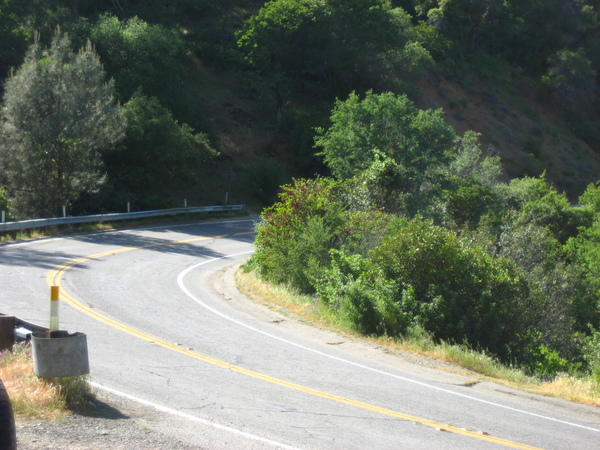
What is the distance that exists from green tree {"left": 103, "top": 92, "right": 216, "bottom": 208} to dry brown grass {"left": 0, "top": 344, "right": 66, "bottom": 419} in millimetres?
28074

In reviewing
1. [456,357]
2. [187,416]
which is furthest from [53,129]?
[187,416]

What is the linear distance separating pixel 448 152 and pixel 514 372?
857 inches

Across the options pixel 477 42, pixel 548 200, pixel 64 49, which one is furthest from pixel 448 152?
pixel 477 42

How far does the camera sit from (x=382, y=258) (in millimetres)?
14812

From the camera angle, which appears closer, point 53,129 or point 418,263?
point 418,263

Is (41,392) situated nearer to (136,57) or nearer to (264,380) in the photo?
(264,380)

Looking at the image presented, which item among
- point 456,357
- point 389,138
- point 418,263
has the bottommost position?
point 456,357

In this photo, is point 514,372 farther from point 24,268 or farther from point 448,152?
point 448,152

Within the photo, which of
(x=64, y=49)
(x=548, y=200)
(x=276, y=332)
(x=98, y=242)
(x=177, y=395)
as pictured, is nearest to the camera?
(x=177, y=395)

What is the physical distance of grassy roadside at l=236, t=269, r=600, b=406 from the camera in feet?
34.8

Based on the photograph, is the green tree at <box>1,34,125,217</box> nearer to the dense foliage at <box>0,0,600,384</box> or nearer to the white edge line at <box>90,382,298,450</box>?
the dense foliage at <box>0,0,600,384</box>

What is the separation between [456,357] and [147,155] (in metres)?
27.7

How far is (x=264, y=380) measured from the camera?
30.1ft

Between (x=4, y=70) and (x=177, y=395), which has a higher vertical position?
(x=4, y=70)
